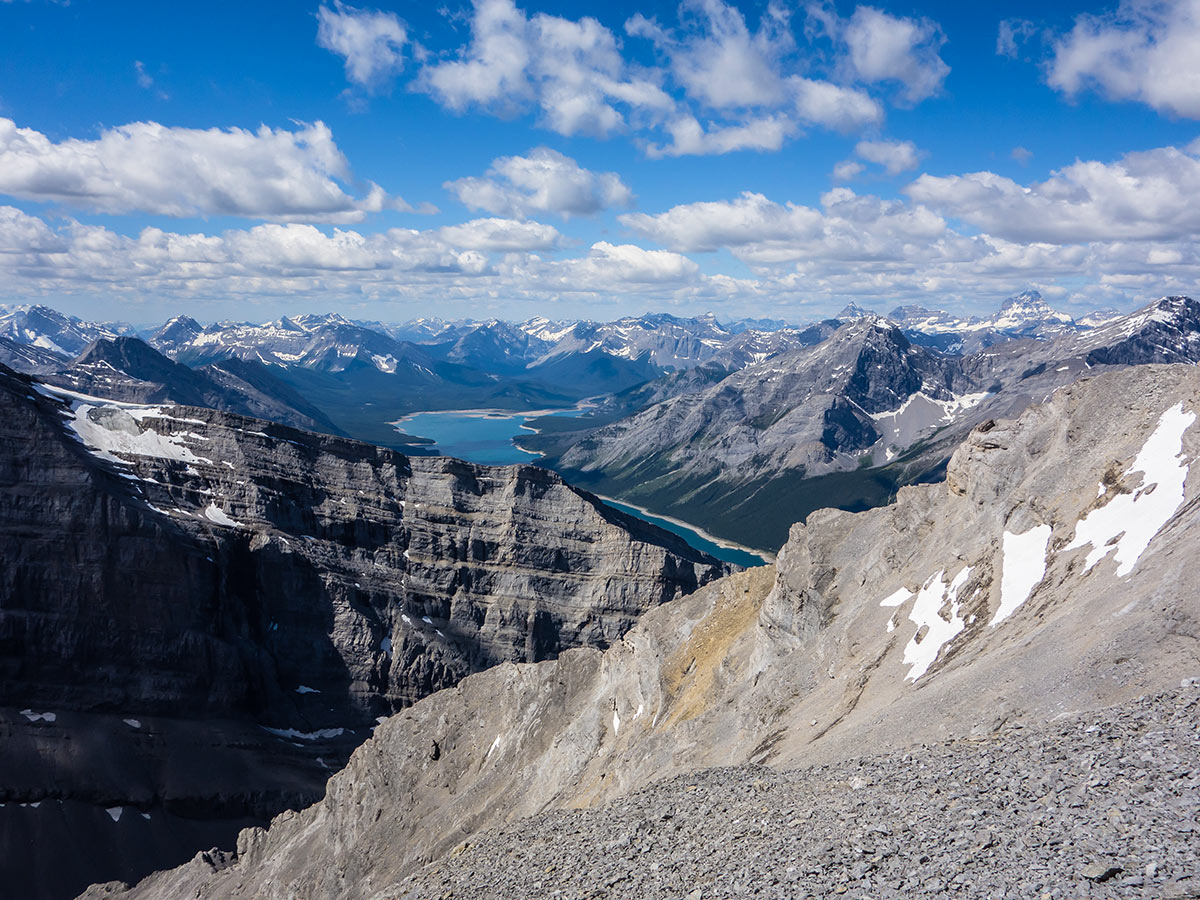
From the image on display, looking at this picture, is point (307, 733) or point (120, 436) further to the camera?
point (120, 436)

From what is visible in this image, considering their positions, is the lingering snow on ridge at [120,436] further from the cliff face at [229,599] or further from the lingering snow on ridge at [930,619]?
the lingering snow on ridge at [930,619]

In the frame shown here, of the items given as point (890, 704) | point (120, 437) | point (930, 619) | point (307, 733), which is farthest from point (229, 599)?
point (890, 704)

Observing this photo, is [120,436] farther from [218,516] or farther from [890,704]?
[890,704]

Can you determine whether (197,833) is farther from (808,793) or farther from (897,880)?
(897,880)

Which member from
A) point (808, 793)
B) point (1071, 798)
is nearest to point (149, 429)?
point (808, 793)

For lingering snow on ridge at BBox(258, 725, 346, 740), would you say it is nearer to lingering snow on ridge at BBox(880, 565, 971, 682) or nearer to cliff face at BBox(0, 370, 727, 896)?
cliff face at BBox(0, 370, 727, 896)

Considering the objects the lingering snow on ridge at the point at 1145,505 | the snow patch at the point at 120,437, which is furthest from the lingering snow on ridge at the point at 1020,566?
the snow patch at the point at 120,437
